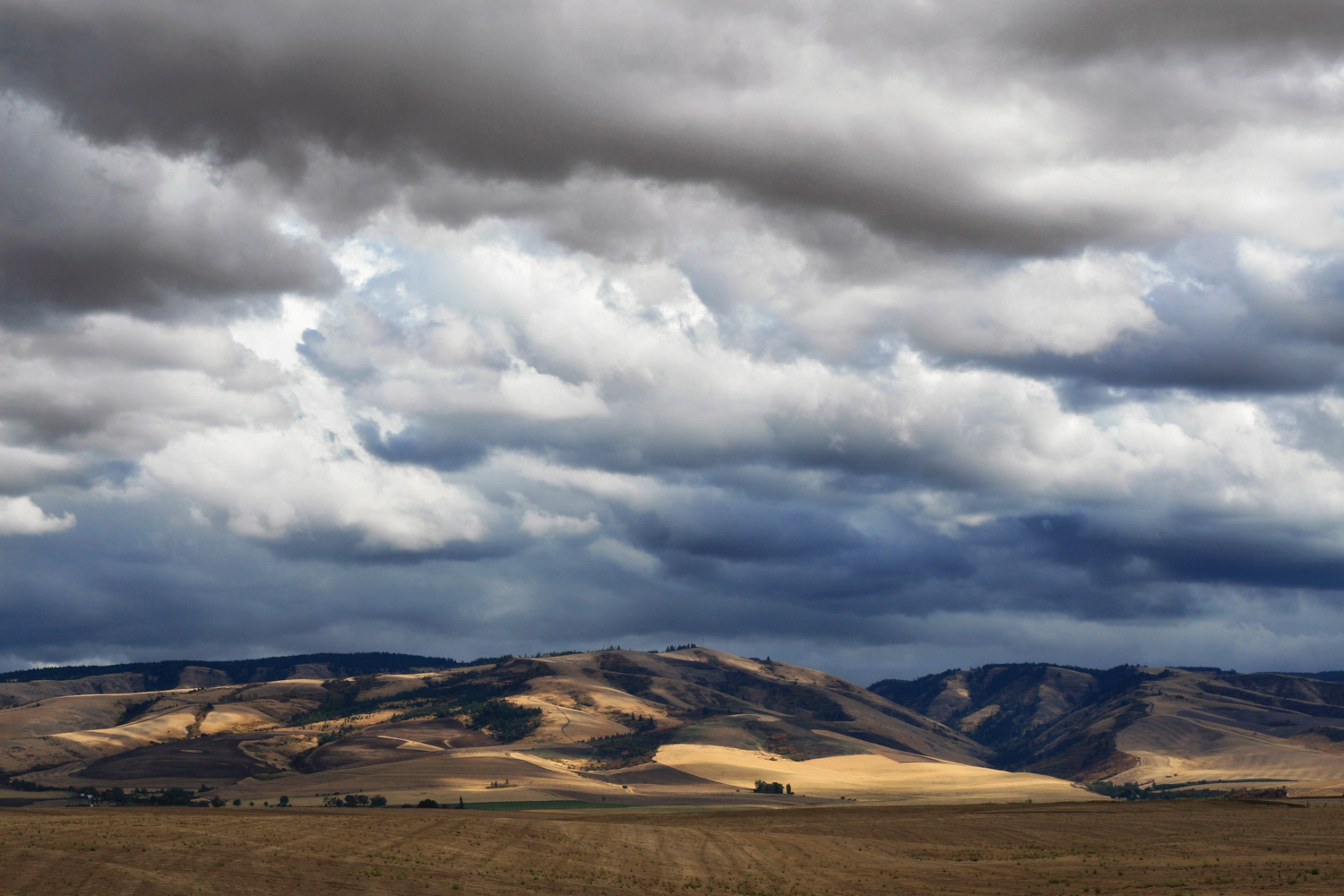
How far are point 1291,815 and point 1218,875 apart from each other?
A: 289 feet

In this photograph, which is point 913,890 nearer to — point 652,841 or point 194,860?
point 652,841

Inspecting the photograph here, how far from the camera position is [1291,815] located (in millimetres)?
164750

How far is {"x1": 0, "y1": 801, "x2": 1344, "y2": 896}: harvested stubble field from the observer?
279 feet

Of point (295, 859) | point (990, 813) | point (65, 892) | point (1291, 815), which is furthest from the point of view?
point (990, 813)

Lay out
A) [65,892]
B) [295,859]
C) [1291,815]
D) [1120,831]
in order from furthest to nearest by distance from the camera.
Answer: [1291,815], [1120,831], [295,859], [65,892]

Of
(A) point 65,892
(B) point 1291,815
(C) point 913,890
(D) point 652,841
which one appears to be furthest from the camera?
(B) point 1291,815

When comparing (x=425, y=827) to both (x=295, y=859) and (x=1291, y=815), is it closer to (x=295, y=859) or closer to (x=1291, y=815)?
(x=295, y=859)

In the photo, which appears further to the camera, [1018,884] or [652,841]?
[652,841]

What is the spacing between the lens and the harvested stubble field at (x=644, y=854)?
84.9 metres

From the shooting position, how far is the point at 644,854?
11275 cm

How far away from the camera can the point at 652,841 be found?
4943 inches

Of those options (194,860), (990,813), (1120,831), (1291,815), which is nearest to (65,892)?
(194,860)

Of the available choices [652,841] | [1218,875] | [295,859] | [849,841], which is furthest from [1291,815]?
[295,859]

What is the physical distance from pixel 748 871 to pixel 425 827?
46.3 meters
